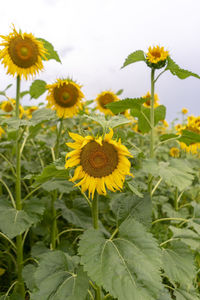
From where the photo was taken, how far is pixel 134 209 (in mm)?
1553

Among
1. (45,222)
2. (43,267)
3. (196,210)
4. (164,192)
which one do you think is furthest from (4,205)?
(164,192)

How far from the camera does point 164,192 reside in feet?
12.0

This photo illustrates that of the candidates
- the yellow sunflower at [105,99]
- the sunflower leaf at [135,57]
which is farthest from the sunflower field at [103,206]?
the yellow sunflower at [105,99]

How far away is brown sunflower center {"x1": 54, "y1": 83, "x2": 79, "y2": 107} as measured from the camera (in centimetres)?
248

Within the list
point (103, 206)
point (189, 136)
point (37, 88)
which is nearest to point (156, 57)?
point (189, 136)

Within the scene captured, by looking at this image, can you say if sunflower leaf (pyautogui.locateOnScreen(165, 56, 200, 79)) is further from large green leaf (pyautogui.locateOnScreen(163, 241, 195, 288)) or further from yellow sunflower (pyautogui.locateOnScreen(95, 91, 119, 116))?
yellow sunflower (pyautogui.locateOnScreen(95, 91, 119, 116))

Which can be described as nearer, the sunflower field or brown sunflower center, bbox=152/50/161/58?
the sunflower field

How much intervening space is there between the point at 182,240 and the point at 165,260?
20 centimetres

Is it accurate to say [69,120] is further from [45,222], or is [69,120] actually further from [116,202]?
[116,202]

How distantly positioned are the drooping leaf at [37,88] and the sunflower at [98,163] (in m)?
1.41

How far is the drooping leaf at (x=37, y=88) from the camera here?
8.18 ft

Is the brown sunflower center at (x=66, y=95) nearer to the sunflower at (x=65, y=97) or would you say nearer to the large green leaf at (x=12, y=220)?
the sunflower at (x=65, y=97)

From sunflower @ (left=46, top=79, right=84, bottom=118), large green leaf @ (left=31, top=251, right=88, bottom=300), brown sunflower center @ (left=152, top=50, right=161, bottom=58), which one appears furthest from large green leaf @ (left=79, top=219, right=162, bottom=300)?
sunflower @ (left=46, top=79, right=84, bottom=118)

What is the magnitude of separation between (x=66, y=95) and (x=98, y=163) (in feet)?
4.45
